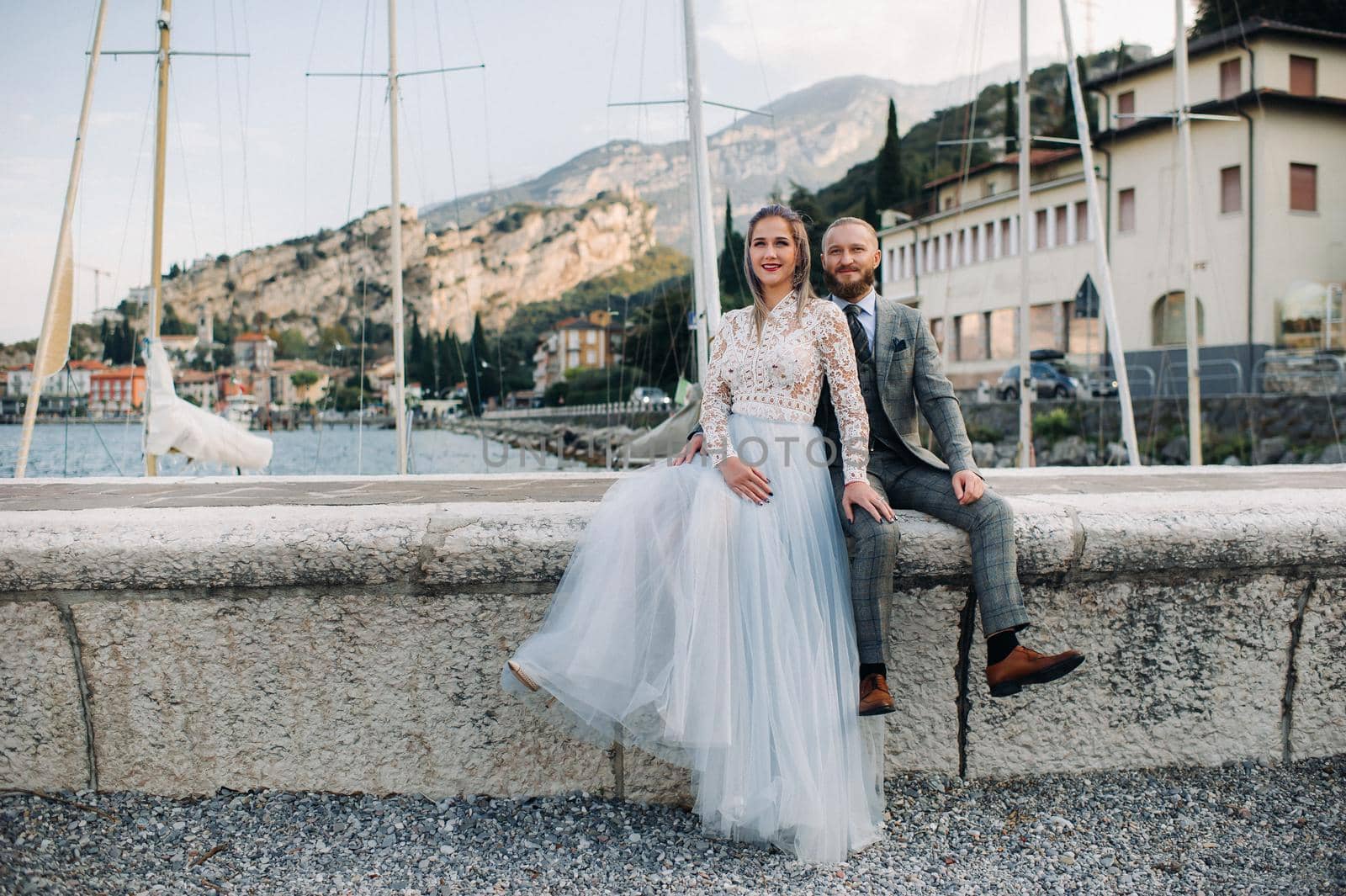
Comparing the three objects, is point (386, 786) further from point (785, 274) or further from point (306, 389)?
point (306, 389)

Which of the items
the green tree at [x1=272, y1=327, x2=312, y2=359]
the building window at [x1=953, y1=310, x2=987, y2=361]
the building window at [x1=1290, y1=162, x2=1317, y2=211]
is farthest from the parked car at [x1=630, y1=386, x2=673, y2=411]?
the building window at [x1=1290, y1=162, x2=1317, y2=211]

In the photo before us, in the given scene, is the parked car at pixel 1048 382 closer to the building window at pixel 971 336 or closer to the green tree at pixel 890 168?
the building window at pixel 971 336

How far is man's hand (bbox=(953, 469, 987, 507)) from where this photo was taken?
279cm

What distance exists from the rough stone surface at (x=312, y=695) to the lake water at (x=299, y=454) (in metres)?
2.60

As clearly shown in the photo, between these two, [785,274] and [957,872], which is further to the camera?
[785,274]

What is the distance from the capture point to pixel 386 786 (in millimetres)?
2803

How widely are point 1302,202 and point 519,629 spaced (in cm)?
3109

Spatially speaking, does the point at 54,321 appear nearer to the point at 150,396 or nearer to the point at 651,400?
the point at 150,396

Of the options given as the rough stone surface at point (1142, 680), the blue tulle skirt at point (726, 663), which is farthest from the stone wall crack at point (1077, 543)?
the blue tulle skirt at point (726, 663)

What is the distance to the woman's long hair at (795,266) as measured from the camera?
3146 millimetres

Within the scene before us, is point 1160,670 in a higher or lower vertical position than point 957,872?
higher

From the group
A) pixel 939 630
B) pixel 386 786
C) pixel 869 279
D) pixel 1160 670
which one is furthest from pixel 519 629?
pixel 1160 670

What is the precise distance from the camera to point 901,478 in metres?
3.14

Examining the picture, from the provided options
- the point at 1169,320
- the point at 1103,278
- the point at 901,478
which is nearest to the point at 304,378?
the point at 1103,278
